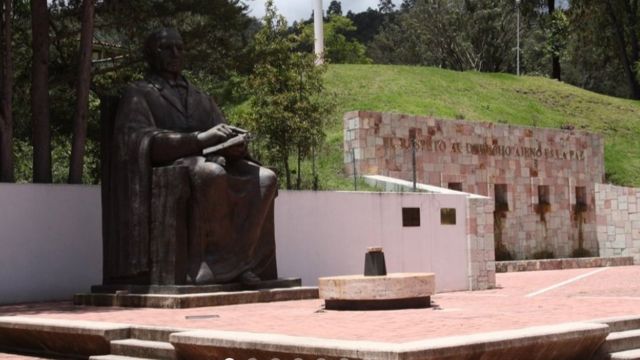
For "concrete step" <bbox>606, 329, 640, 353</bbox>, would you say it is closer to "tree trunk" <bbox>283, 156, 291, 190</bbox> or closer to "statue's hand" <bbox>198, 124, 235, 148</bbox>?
"statue's hand" <bbox>198, 124, 235, 148</bbox>

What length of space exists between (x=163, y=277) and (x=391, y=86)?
Answer: 76.4ft

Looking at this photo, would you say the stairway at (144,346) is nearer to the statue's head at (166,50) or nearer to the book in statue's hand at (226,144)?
the book in statue's hand at (226,144)

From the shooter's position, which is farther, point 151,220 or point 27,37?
point 27,37

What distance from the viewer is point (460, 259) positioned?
1684cm

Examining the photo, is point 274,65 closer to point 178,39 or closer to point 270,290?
point 178,39

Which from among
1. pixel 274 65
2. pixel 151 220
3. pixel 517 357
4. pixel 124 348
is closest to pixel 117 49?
pixel 274 65

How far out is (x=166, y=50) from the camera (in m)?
11.6

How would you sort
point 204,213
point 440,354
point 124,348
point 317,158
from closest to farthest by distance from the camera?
point 440,354
point 124,348
point 204,213
point 317,158

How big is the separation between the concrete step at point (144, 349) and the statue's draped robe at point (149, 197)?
9.35 ft

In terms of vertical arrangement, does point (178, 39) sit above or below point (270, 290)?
above

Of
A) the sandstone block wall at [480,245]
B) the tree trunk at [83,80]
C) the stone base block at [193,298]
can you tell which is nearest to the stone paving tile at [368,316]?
the stone base block at [193,298]

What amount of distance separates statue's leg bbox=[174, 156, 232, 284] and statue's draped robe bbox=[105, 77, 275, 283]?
0.02m

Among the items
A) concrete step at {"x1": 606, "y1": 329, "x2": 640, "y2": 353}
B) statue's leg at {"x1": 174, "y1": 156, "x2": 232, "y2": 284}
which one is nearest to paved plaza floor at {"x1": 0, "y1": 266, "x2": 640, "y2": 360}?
concrete step at {"x1": 606, "y1": 329, "x2": 640, "y2": 353}

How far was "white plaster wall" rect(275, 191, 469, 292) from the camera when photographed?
47.7 ft
